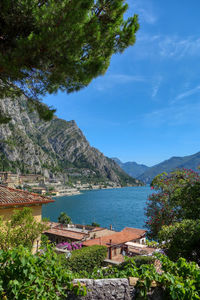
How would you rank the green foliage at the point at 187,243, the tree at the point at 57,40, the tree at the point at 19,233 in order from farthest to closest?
the tree at the point at 19,233, the green foliage at the point at 187,243, the tree at the point at 57,40

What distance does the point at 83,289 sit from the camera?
2.66 meters

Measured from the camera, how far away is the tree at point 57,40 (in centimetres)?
433

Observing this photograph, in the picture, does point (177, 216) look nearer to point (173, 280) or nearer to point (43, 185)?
point (173, 280)

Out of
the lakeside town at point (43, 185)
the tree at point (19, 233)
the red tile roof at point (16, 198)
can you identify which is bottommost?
the lakeside town at point (43, 185)

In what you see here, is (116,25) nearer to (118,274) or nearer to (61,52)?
(61,52)

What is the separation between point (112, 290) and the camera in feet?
9.24

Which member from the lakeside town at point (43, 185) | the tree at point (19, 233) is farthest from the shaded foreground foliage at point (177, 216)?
the lakeside town at point (43, 185)

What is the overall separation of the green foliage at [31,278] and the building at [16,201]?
23.5 feet

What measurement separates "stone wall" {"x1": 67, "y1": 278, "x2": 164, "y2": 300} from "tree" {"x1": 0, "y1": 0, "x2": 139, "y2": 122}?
451cm

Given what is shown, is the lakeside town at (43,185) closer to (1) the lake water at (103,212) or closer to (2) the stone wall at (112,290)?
(1) the lake water at (103,212)

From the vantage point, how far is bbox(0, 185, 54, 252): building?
918 centimetres

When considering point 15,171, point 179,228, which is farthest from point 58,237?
point 15,171

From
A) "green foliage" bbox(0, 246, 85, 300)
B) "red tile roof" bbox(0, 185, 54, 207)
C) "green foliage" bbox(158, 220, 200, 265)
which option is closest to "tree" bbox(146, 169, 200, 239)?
"green foliage" bbox(158, 220, 200, 265)

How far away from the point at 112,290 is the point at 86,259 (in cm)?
887
